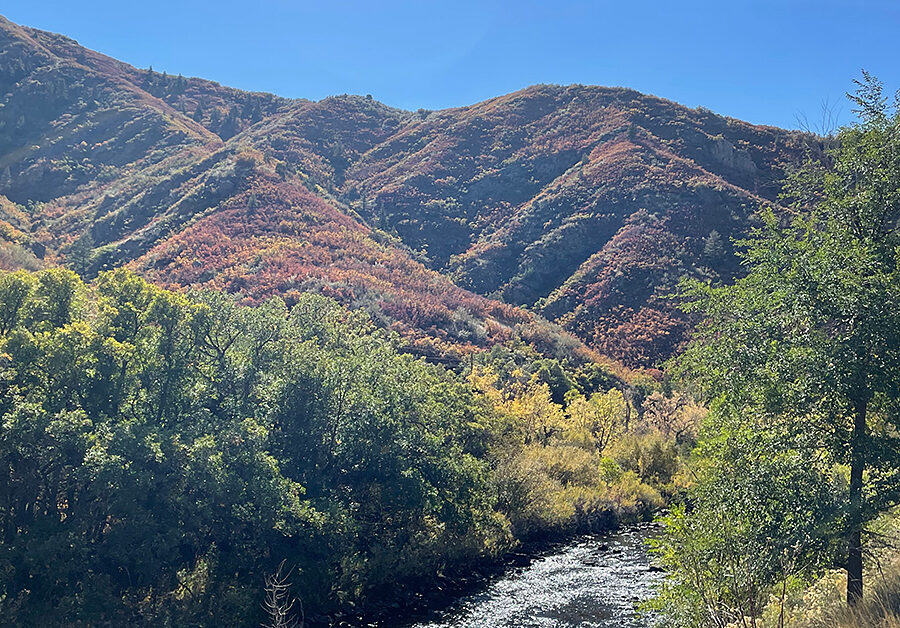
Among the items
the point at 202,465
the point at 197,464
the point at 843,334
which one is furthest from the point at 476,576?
the point at 843,334

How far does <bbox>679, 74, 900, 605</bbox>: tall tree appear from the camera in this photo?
10.2 meters

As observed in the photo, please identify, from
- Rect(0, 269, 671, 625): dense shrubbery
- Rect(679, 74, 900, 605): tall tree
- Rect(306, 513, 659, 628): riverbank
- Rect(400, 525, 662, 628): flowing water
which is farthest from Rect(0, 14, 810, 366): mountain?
Rect(679, 74, 900, 605): tall tree

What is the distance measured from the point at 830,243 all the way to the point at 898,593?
6052mm

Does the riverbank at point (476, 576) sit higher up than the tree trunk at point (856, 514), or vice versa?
the tree trunk at point (856, 514)

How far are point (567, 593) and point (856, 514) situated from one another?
17.1 metres

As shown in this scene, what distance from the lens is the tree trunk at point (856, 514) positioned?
10.2m

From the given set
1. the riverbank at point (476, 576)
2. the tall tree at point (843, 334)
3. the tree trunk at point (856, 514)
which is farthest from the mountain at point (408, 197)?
the tree trunk at point (856, 514)

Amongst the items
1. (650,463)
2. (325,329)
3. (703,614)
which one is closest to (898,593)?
(703,614)

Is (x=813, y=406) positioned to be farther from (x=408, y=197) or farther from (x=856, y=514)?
(x=408, y=197)

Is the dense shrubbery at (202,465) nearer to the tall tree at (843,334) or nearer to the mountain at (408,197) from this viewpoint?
the tall tree at (843,334)

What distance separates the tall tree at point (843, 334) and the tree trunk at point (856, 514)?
0.02m

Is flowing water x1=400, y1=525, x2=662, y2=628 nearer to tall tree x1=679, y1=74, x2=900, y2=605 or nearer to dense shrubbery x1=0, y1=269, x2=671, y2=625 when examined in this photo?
dense shrubbery x1=0, y1=269, x2=671, y2=625

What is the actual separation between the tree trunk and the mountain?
4460 cm

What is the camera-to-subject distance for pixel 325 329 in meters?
33.5
